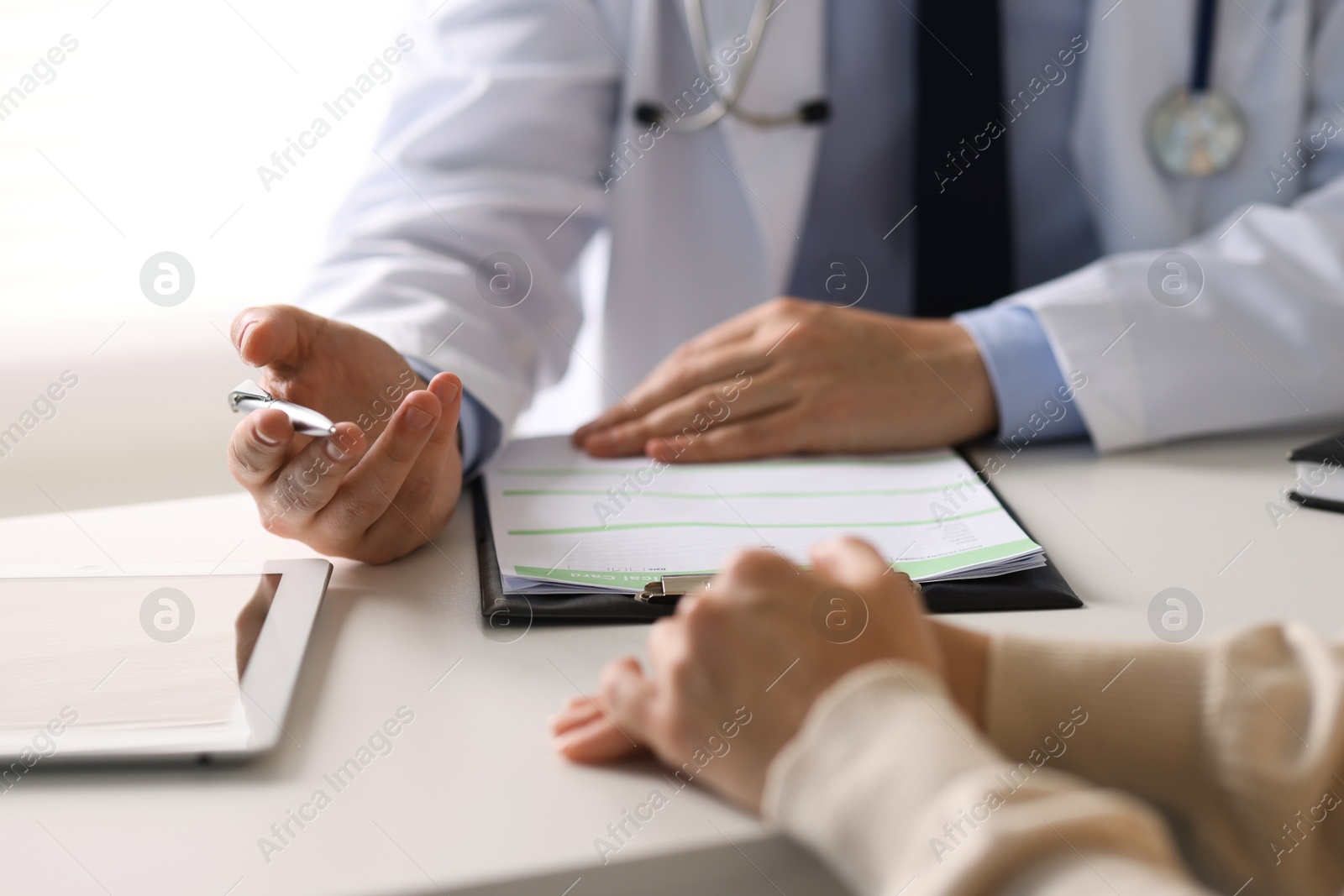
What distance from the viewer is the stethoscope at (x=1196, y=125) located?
125 cm

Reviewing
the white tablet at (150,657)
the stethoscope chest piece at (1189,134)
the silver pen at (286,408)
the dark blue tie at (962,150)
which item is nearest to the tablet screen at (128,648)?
the white tablet at (150,657)

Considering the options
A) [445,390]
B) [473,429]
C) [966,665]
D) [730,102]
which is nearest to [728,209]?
[730,102]

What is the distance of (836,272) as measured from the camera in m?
1.46

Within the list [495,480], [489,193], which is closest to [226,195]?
[489,193]

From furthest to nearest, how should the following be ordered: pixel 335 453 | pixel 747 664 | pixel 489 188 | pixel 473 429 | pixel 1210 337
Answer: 1. pixel 489 188
2. pixel 1210 337
3. pixel 473 429
4. pixel 335 453
5. pixel 747 664

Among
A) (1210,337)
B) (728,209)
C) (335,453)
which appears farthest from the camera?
(728,209)

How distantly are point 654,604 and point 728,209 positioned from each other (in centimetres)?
81

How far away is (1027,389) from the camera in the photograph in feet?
3.34

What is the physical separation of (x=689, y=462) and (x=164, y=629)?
0.46 m

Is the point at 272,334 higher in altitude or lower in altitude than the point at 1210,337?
higher

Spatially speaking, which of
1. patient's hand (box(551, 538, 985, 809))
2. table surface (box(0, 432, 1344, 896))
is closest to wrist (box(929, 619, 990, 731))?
patient's hand (box(551, 538, 985, 809))

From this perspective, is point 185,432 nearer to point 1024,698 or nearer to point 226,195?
point 226,195

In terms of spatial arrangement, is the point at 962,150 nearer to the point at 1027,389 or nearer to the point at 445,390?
the point at 1027,389

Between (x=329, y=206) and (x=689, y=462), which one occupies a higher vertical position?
(x=329, y=206)
